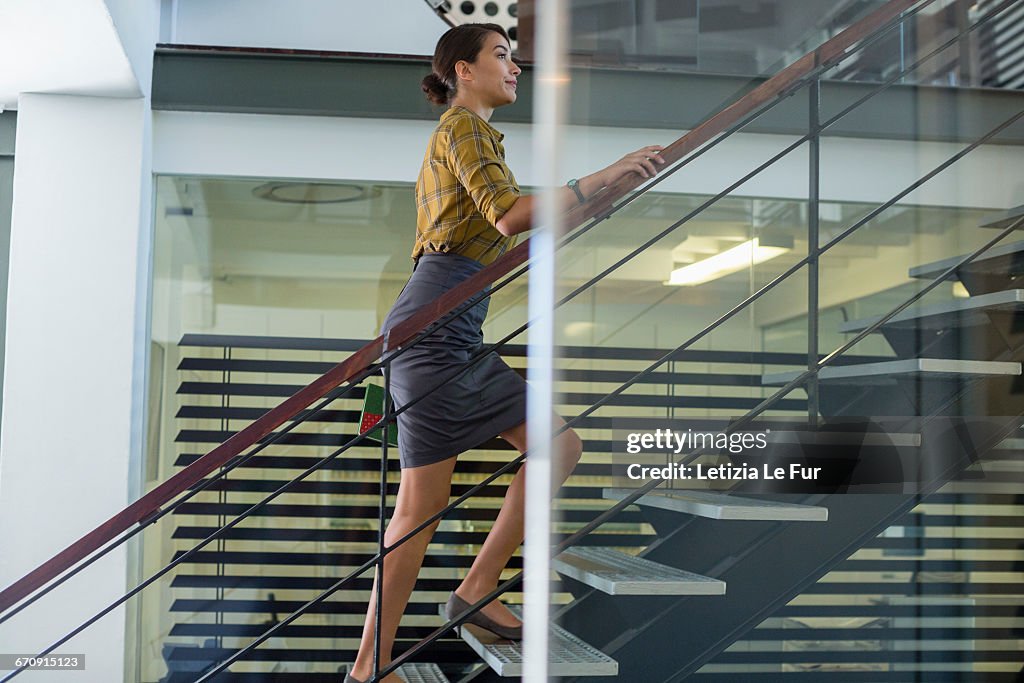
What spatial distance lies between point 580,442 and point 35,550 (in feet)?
7.67

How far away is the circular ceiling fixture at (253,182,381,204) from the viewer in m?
3.10

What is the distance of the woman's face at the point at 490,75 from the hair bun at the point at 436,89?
66mm

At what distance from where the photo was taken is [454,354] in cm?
187

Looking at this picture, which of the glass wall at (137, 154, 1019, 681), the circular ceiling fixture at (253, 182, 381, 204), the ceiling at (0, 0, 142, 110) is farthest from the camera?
the circular ceiling fixture at (253, 182, 381, 204)

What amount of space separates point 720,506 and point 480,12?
2.52 metres

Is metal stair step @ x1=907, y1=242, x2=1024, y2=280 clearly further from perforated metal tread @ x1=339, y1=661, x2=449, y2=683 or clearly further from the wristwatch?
perforated metal tread @ x1=339, y1=661, x2=449, y2=683

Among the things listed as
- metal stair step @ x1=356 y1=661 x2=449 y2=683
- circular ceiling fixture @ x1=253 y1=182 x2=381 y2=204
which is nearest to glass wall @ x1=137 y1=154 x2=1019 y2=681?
circular ceiling fixture @ x1=253 y1=182 x2=381 y2=204

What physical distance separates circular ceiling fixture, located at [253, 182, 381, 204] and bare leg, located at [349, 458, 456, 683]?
4.64ft

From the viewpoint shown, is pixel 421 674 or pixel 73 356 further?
pixel 73 356

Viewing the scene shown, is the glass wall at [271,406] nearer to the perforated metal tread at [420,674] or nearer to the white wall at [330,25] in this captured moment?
the white wall at [330,25]

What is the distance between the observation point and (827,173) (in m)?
0.99

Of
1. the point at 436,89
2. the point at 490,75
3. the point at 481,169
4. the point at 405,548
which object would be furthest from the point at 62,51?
the point at 405,548

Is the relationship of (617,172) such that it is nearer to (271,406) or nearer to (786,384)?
(786,384)

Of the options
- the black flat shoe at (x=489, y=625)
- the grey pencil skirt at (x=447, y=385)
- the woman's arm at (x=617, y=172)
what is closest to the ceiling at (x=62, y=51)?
the grey pencil skirt at (x=447, y=385)
